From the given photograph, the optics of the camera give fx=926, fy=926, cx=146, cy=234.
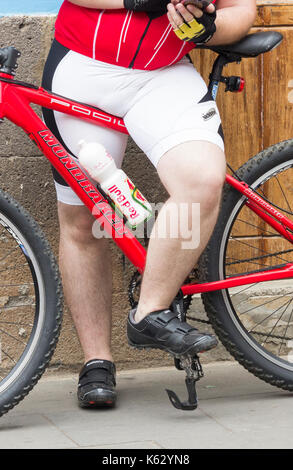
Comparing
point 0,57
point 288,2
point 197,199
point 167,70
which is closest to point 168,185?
point 197,199

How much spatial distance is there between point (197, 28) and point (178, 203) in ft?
1.98

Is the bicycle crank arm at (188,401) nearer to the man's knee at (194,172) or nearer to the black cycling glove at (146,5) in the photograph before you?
the man's knee at (194,172)

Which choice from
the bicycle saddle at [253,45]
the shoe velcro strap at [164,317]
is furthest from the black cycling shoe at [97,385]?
the bicycle saddle at [253,45]

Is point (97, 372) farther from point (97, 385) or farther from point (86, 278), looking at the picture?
point (86, 278)

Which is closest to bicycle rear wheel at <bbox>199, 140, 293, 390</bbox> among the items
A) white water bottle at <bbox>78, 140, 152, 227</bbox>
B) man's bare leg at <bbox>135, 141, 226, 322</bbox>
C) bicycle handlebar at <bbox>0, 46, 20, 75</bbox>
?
man's bare leg at <bbox>135, 141, 226, 322</bbox>

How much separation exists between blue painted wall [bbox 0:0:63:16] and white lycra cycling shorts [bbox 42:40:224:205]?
51 centimetres

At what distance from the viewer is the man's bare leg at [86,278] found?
3662 millimetres

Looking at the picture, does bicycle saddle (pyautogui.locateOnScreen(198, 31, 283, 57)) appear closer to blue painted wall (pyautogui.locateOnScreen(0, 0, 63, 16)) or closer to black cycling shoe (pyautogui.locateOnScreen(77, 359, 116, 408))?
blue painted wall (pyautogui.locateOnScreen(0, 0, 63, 16))

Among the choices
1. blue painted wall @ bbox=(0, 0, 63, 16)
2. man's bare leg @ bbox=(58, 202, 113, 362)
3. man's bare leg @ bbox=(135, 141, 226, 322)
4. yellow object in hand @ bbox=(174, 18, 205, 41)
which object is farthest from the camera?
Result: blue painted wall @ bbox=(0, 0, 63, 16)

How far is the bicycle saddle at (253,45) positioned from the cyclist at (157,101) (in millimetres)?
32

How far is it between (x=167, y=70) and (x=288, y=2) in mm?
1103

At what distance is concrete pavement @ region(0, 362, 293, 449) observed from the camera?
10.3 feet

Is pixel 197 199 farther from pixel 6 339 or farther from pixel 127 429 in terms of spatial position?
pixel 6 339
